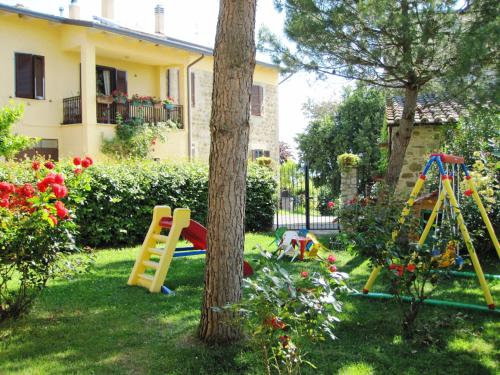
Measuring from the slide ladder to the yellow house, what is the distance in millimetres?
10188

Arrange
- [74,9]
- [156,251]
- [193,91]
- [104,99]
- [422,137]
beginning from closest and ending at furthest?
[156,251]
[422,137]
[104,99]
[74,9]
[193,91]

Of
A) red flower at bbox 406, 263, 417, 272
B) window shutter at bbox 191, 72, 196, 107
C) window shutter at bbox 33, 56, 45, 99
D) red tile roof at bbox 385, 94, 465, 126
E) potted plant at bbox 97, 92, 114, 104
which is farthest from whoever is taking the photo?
window shutter at bbox 191, 72, 196, 107

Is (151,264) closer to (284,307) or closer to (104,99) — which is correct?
(284,307)

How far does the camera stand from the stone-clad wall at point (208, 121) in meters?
20.5

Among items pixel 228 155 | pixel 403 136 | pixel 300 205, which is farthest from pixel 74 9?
pixel 228 155

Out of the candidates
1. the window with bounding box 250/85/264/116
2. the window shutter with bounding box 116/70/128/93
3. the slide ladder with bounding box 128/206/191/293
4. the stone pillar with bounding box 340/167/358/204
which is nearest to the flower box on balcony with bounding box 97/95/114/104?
the window shutter with bounding box 116/70/128/93

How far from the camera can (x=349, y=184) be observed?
12320 millimetres

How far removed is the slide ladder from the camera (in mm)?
6430

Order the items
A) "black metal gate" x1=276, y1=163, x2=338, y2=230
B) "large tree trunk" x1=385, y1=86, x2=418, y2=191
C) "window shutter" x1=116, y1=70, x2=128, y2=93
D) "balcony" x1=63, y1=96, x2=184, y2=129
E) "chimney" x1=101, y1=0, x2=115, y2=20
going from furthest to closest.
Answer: "chimney" x1=101, y1=0, x2=115, y2=20 < "window shutter" x1=116, y1=70, x2=128, y2=93 < "balcony" x1=63, y1=96, x2=184, y2=129 < "black metal gate" x1=276, y1=163, x2=338, y2=230 < "large tree trunk" x1=385, y1=86, x2=418, y2=191

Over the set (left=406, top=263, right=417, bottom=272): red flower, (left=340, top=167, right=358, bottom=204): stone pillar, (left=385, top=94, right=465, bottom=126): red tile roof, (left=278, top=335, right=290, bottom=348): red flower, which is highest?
(left=385, top=94, right=465, bottom=126): red tile roof

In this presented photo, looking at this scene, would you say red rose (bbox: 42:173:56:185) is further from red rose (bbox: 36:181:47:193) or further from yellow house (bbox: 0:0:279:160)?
yellow house (bbox: 0:0:279:160)

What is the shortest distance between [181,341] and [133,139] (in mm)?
13374

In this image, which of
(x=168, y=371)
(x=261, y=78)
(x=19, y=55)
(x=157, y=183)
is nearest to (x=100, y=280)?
(x=168, y=371)

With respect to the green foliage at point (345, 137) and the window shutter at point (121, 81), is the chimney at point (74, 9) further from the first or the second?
the green foliage at point (345, 137)
